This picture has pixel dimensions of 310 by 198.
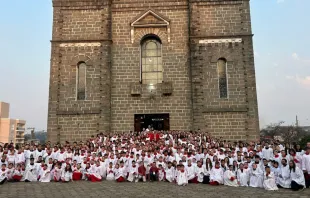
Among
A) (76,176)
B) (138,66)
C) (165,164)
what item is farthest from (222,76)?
(76,176)

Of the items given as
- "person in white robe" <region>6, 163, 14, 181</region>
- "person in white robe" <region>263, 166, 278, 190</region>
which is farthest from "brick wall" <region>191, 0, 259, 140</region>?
"person in white robe" <region>6, 163, 14, 181</region>

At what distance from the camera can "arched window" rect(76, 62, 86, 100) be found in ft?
66.8

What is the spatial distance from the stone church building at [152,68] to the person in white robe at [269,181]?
26.8 feet

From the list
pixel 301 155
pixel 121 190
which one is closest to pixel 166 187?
pixel 121 190

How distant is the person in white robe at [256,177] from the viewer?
11430 millimetres

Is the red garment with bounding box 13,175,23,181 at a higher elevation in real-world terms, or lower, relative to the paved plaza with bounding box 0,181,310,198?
higher

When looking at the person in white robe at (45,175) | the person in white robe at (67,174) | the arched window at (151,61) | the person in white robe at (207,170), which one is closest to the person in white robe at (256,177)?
the person in white robe at (207,170)

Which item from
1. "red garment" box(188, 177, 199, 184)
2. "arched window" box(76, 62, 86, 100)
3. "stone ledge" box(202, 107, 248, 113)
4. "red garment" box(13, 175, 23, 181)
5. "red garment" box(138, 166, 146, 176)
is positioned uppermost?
"arched window" box(76, 62, 86, 100)

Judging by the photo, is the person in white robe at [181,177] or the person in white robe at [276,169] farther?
the person in white robe at [181,177]

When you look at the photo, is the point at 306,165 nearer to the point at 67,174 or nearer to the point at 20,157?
the point at 67,174

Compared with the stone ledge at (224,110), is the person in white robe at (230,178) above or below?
below

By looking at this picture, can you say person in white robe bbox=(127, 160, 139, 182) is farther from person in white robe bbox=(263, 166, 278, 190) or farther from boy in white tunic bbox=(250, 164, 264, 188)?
person in white robe bbox=(263, 166, 278, 190)

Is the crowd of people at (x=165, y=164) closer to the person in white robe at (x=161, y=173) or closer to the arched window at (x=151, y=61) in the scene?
the person in white robe at (x=161, y=173)

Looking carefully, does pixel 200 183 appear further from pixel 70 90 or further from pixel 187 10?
pixel 187 10
